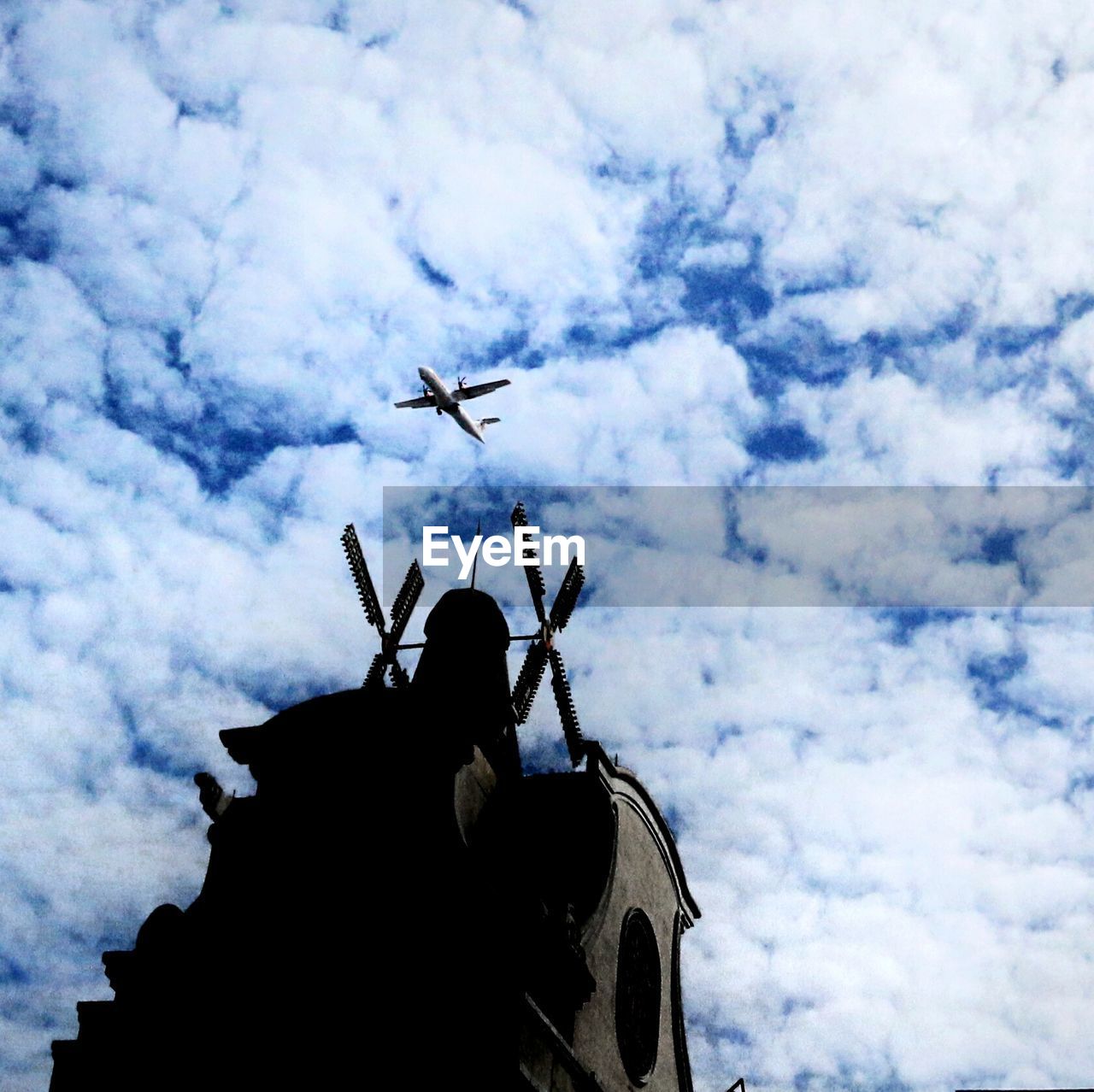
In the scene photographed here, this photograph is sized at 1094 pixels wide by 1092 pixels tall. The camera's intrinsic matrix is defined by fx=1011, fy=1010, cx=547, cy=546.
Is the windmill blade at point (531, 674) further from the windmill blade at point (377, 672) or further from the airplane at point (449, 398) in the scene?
the airplane at point (449, 398)

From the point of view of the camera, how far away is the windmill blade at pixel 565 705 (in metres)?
27.0

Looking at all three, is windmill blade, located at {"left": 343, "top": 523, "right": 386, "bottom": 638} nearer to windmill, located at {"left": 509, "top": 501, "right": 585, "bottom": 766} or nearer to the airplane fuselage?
windmill, located at {"left": 509, "top": 501, "right": 585, "bottom": 766}

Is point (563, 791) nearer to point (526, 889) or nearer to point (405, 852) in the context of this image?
point (526, 889)

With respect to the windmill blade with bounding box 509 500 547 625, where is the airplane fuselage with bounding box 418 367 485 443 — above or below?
above

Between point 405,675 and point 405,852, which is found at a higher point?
point 405,675

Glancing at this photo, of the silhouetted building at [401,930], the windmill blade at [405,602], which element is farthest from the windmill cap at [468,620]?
the windmill blade at [405,602]

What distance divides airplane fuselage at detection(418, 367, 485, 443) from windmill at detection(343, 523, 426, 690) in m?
38.5

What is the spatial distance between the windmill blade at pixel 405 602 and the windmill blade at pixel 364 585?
14.9 inches

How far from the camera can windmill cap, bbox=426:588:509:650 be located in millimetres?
24922

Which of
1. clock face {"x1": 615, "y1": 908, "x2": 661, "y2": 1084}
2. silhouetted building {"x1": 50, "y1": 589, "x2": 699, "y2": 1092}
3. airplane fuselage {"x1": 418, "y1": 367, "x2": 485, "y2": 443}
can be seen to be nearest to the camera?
silhouetted building {"x1": 50, "y1": 589, "x2": 699, "y2": 1092}

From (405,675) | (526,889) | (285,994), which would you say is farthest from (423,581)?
(285,994)

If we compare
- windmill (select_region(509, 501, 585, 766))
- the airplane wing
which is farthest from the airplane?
windmill (select_region(509, 501, 585, 766))

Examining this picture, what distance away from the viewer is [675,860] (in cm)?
2820

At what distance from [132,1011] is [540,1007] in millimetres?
7698
